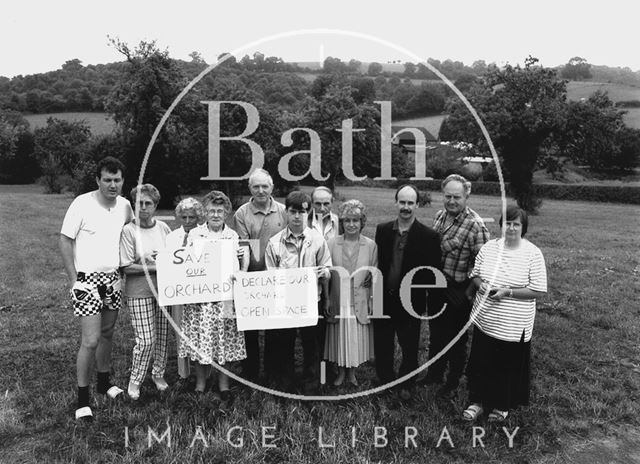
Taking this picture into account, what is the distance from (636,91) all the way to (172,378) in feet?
234

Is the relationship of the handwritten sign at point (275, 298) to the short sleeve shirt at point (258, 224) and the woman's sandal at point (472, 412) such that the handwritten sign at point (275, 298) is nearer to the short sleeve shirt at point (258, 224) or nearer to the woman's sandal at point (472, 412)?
the short sleeve shirt at point (258, 224)

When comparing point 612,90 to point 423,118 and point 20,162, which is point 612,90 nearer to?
point 423,118

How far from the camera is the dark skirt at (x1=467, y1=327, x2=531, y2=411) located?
4598mm

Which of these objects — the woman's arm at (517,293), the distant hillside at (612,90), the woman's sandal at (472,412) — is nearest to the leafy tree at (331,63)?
the woman's arm at (517,293)

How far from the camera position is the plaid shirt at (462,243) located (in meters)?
4.93

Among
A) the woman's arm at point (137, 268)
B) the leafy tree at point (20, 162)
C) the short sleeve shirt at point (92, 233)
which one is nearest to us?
the short sleeve shirt at point (92, 233)

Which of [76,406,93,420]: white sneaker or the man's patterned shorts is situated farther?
[76,406,93,420]: white sneaker

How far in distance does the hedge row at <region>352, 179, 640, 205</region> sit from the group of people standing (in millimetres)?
32081

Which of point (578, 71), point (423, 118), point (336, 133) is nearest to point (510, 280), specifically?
point (336, 133)

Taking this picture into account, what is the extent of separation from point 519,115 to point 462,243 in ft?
80.7

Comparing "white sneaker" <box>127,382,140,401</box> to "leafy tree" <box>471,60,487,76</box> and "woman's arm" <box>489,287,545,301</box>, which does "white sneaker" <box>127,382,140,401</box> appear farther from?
"leafy tree" <box>471,60,487,76</box>

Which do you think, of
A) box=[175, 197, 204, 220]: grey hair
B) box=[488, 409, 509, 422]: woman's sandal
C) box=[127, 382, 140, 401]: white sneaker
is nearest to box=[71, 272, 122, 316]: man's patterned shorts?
box=[175, 197, 204, 220]: grey hair

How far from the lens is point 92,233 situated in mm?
4453

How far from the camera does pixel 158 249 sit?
190 inches
